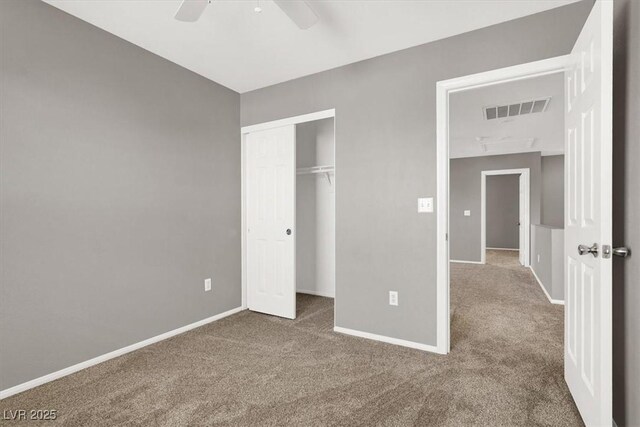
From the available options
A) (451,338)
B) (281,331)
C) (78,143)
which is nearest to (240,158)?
(78,143)

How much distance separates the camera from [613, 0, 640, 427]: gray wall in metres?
1.39

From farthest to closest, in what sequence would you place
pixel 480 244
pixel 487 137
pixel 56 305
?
pixel 480 244
pixel 487 137
pixel 56 305

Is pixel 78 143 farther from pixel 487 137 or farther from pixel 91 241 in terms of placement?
pixel 487 137

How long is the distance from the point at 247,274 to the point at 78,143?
205 centimetres

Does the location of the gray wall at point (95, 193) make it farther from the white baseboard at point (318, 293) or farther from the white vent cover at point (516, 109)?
the white vent cover at point (516, 109)

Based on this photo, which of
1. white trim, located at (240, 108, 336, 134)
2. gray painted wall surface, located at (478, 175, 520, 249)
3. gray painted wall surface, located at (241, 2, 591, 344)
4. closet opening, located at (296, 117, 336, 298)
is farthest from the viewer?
gray painted wall surface, located at (478, 175, 520, 249)

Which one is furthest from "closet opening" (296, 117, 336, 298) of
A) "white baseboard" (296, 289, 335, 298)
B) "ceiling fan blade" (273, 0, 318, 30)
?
"ceiling fan blade" (273, 0, 318, 30)

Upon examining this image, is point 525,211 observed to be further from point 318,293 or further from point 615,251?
point 615,251

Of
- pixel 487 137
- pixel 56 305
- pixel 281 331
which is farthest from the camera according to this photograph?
pixel 487 137

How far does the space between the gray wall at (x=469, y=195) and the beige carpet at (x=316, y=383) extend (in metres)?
4.34

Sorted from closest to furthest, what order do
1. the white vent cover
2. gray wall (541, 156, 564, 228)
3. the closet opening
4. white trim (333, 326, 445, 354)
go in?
white trim (333, 326, 445, 354)
the white vent cover
the closet opening
gray wall (541, 156, 564, 228)

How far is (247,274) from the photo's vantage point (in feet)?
12.2

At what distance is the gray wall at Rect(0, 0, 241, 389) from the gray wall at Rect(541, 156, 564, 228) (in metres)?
7.97

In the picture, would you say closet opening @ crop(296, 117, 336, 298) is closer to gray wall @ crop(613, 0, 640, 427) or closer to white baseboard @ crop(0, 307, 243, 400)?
white baseboard @ crop(0, 307, 243, 400)
